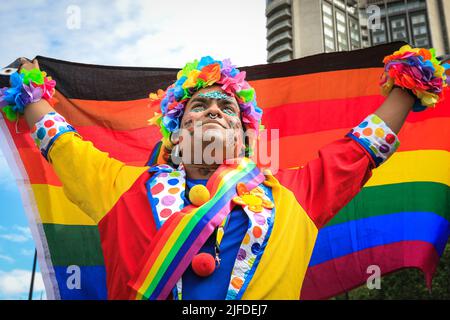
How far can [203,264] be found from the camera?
6.38ft

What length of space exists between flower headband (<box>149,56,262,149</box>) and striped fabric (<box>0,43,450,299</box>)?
73cm

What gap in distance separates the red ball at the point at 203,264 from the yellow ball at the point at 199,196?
11.2 inches

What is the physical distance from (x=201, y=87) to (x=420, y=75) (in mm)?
1281

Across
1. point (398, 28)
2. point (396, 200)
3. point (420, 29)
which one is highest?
point (398, 28)

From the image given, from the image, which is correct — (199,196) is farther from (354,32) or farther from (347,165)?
(354,32)

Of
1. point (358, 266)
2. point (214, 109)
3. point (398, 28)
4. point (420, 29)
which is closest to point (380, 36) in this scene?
point (398, 28)

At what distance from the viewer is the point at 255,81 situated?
3734 millimetres

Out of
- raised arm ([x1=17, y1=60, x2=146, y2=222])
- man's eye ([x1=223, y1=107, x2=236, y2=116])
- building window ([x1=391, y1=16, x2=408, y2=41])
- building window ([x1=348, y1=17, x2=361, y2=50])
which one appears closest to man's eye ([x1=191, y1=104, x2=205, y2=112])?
man's eye ([x1=223, y1=107, x2=236, y2=116])

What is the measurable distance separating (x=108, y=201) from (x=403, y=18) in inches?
2786

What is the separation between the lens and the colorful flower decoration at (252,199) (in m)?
2.21

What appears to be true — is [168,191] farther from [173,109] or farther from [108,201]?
[173,109]

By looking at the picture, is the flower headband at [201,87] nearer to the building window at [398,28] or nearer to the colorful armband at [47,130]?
the colorful armband at [47,130]

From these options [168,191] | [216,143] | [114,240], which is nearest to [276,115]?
[216,143]

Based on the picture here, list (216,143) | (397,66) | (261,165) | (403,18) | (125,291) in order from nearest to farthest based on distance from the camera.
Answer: (125,291)
(216,143)
(397,66)
(261,165)
(403,18)
